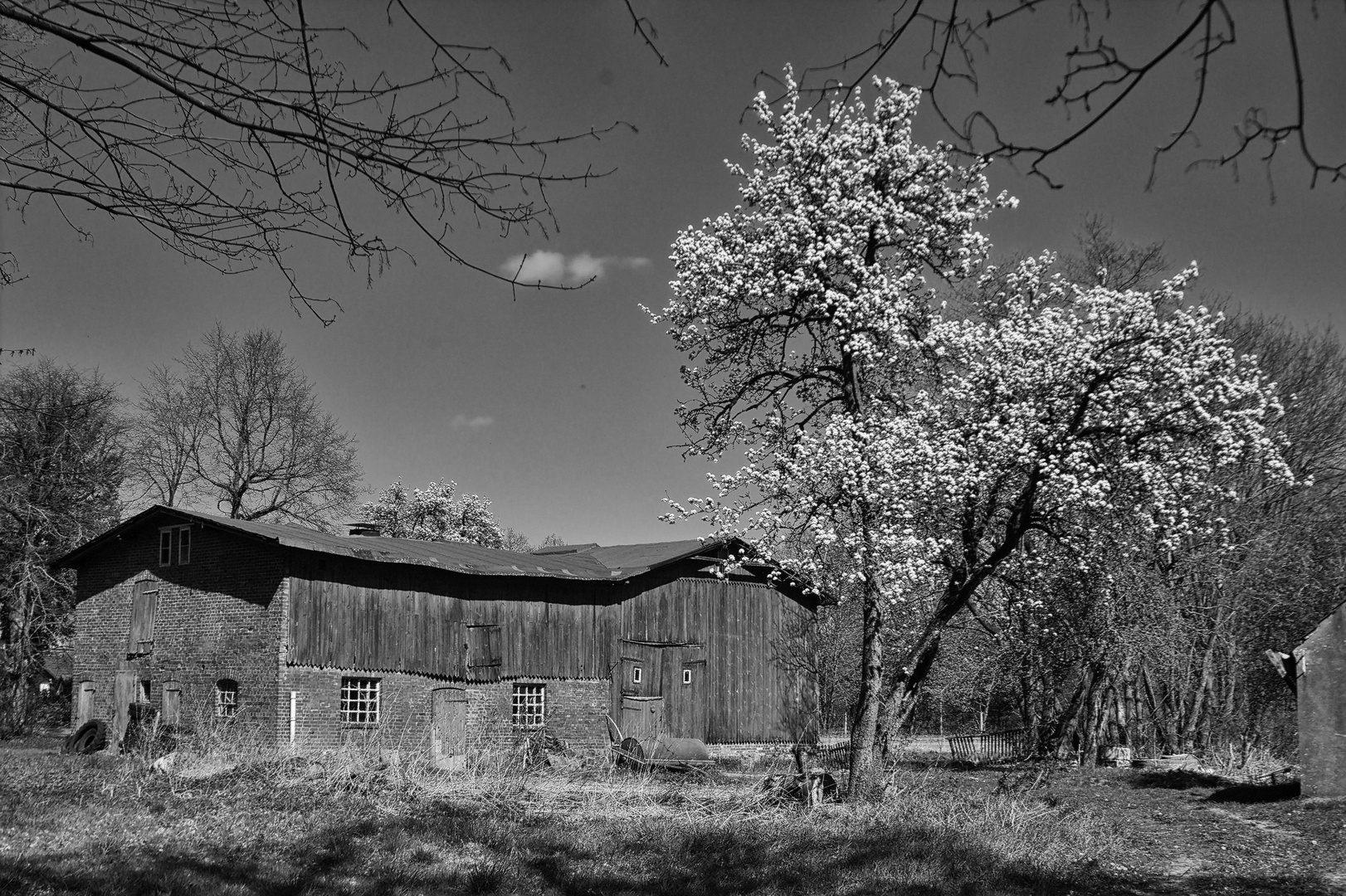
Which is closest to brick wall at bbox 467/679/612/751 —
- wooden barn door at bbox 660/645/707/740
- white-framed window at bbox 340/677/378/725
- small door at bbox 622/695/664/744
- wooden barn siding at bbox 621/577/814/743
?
small door at bbox 622/695/664/744

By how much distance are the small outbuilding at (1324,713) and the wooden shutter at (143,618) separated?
2842 centimetres

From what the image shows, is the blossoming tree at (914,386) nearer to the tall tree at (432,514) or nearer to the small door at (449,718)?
the small door at (449,718)

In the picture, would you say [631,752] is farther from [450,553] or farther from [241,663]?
[241,663]

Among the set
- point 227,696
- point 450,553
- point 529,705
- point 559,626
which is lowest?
point 529,705

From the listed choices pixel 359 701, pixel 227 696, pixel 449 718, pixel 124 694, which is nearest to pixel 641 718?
pixel 449 718

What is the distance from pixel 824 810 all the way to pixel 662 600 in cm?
1809

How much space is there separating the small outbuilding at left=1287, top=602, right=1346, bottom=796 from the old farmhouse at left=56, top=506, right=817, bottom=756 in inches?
471

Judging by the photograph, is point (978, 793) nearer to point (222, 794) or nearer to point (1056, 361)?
point (1056, 361)

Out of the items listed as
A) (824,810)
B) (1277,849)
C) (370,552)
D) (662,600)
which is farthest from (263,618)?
(1277,849)

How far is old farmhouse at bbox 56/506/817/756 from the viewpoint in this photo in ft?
92.1

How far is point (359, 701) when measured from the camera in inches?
1131

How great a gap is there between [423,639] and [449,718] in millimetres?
2317

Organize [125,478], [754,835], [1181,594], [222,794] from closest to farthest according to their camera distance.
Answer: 1. [754,835]
2. [222,794]
3. [1181,594]
4. [125,478]

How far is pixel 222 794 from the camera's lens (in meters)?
16.0
